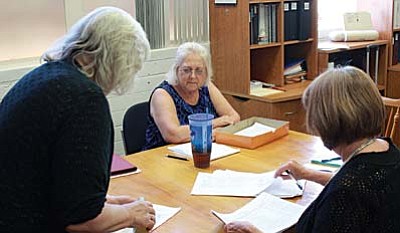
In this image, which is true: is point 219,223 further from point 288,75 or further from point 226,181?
point 288,75

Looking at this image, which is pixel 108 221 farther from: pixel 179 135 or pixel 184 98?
pixel 184 98

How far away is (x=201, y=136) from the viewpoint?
2260 millimetres

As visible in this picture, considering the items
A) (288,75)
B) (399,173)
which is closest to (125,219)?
(399,173)

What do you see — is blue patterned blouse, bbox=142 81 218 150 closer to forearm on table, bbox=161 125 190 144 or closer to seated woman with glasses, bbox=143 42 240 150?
seated woman with glasses, bbox=143 42 240 150

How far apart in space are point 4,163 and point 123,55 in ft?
1.36

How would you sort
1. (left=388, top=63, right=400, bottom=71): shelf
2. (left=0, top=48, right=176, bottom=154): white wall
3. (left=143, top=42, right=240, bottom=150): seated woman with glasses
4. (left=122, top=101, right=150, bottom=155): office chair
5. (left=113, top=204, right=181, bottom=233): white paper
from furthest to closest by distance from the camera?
(left=388, top=63, right=400, bottom=71): shelf < (left=0, top=48, right=176, bottom=154): white wall < (left=122, top=101, right=150, bottom=155): office chair < (left=143, top=42, right=240, bottom=150): seated woman with glasses < (left=113, top=204, right=181, bottom=233): white paper

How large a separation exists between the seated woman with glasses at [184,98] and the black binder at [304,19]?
1.19 metres

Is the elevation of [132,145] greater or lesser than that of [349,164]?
lesser

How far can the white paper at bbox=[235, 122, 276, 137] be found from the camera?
267 centimetres

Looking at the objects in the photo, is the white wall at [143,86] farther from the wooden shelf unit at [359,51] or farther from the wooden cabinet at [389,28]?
the wooden cabinet at [389,28]

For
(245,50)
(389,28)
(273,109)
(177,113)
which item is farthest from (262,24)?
(389,28)

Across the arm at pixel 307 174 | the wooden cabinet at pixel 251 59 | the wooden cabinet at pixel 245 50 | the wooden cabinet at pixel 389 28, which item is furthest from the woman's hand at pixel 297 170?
the wooden cabinet at pixel 389 28

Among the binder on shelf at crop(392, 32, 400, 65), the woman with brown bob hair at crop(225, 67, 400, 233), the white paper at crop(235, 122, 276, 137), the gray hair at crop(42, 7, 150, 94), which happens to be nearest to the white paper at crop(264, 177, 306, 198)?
the woman with brown bob hair at crop(225, 67, 400, 233)

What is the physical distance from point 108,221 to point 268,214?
1.97 feet
